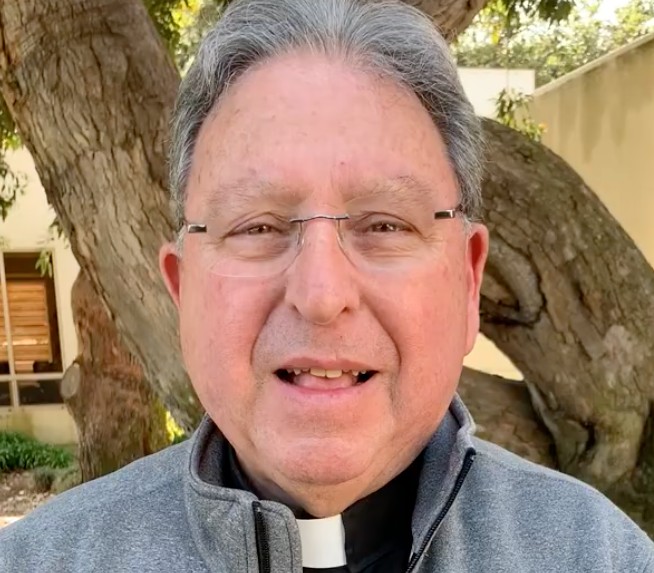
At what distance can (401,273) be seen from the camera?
1.25m

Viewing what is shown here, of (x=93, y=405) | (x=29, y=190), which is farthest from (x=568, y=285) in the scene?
(x=29, y=190)

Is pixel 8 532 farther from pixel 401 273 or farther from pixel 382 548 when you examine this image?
pixel 401 273

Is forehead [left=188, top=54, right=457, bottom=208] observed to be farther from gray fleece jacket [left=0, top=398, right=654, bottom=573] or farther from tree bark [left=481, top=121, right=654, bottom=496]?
tree bark [left=481, top=121, right=654, bottom=496]

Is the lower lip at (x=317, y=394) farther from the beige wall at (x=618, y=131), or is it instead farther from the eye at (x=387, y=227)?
the beige wall at (x=618, y=131)

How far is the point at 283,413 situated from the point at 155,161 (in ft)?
4.84

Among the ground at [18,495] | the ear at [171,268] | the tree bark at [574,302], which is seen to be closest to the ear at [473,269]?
the ear at [171,268]

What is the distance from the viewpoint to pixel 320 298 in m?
1.15

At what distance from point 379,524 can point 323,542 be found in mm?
115

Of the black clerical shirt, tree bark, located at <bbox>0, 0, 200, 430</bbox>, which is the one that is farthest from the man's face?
tree bark, located at <bbox>0, 0, 200, 430</bbox>

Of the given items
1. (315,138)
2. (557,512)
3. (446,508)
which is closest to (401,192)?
(315,138)

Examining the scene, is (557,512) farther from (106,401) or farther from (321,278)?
(106,401)

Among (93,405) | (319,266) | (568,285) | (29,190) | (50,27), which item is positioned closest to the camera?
(319,266)

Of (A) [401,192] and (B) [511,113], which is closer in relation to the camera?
(A) [401,192]

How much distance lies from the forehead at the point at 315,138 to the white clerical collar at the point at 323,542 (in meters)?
0.54
